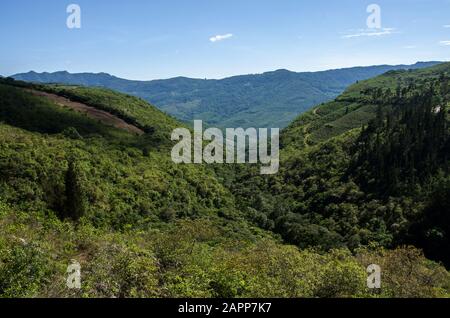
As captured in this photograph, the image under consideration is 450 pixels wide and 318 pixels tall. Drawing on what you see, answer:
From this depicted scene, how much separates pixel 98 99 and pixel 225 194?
228ft

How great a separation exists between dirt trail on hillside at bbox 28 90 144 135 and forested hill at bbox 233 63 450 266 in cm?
3802

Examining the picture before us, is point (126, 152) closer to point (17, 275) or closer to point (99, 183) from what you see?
point (99, 183)

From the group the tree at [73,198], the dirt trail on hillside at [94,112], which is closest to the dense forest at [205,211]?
the tree at [73,198]

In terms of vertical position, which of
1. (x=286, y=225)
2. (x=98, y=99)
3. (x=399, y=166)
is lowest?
(x=286, y=225)

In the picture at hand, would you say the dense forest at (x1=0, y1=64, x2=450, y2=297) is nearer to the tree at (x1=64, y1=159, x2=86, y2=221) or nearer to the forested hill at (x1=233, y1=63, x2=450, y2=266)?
the tree at (x1=64, y1=159, x2=86, y2=221)

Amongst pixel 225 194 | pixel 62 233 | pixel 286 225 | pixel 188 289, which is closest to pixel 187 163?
pixel 225 194

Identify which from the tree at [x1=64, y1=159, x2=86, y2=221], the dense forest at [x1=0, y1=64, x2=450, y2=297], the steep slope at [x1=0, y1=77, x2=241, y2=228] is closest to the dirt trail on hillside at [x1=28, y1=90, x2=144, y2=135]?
the steep slope at [x1=0, y1=77, x2=241, y2=228]

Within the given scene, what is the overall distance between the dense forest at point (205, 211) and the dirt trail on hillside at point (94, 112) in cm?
282

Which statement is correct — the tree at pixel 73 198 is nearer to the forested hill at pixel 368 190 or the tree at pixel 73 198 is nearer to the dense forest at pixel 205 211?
the dense forest at pixel 205 211

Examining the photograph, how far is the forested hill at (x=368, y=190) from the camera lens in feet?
260

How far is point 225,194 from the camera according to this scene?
105812 millimetres

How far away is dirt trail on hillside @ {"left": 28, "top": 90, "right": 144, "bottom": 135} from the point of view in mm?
121562
